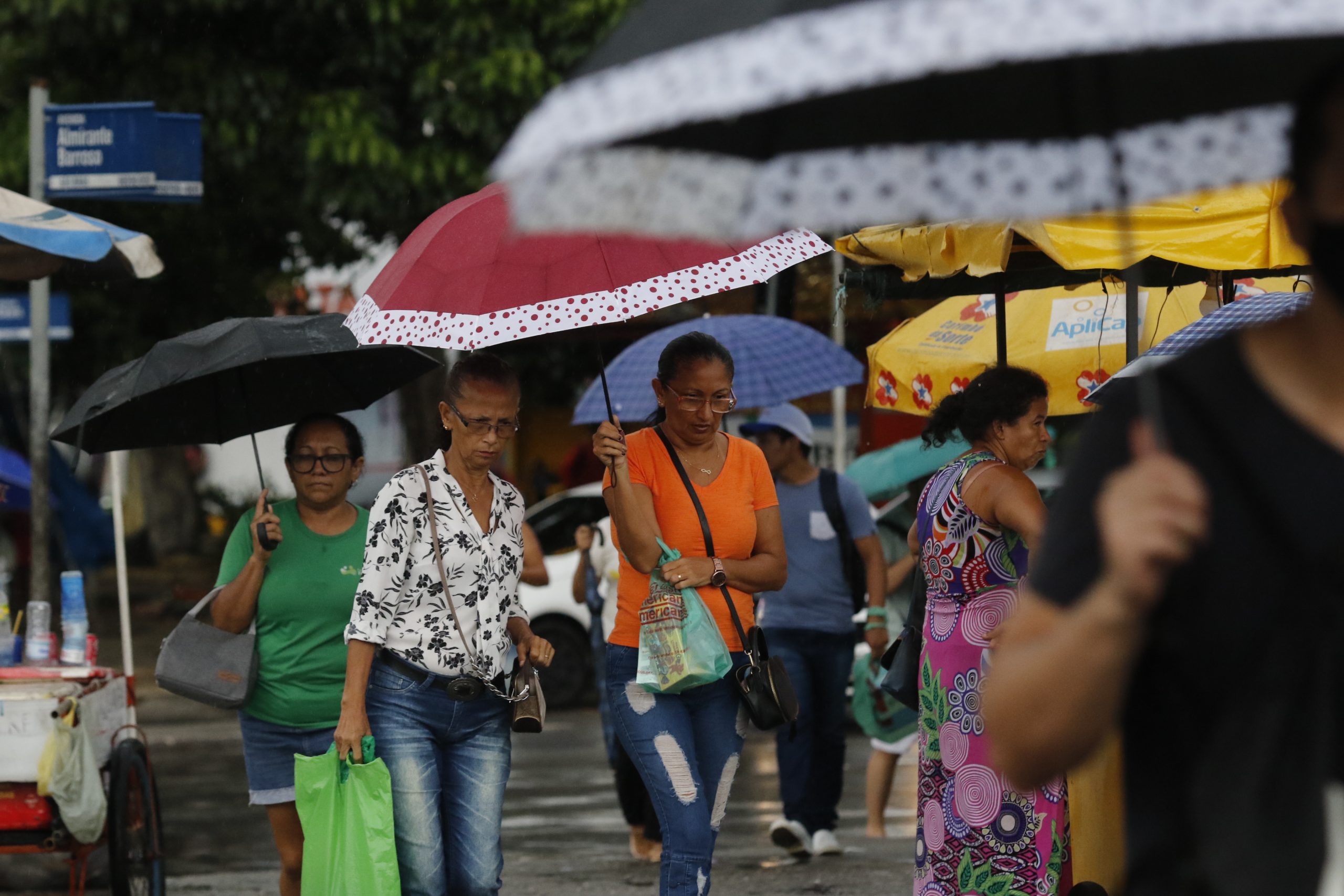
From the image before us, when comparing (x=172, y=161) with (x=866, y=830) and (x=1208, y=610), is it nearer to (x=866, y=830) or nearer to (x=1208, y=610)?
(x=866, y=830)

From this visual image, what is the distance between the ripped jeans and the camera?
17.3 ft

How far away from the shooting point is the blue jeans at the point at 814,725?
8.32 metres

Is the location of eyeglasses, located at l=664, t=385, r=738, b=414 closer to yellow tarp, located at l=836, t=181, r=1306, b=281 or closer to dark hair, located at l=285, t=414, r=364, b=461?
yellow tarp, located at l=836, t=181, r=1306, b=281

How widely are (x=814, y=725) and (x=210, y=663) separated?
345 centimetres

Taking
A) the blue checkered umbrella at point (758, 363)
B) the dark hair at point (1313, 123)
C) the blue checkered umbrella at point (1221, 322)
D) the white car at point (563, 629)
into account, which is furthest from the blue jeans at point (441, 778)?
the white car at point (563, 629)

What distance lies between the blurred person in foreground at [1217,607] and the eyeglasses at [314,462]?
4172 millimetres

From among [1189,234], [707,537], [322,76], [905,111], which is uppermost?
[322,76]

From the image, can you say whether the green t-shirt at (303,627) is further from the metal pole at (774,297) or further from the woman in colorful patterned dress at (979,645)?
the metal pole at (774,297)

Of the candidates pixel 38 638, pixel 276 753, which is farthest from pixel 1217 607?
Result: pixel 38 638

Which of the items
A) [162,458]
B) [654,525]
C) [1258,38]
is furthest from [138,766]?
[162,458]

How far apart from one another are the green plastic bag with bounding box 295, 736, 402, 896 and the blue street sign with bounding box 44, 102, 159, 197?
14.1ft

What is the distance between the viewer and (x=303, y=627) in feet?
19.0

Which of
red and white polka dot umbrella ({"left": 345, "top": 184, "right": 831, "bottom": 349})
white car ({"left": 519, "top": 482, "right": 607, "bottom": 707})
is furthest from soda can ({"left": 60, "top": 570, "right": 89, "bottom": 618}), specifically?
white car ({"left": 519, "top": 482, "right": 607, "bottom": 707})

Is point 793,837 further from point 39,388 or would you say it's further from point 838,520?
point 39,388
